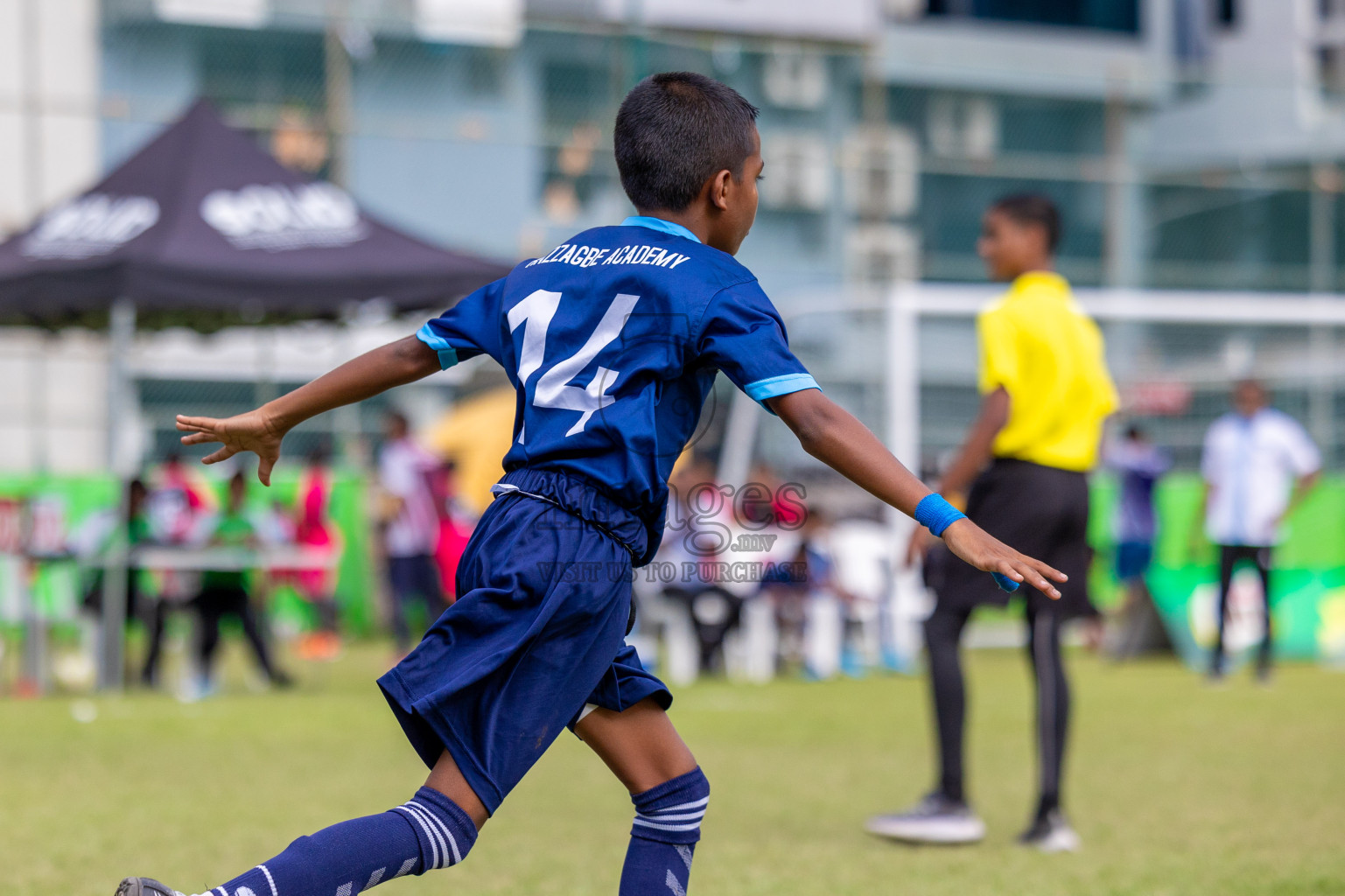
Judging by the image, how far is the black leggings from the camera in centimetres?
477

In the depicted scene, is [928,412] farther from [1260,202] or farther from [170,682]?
[1260,202]

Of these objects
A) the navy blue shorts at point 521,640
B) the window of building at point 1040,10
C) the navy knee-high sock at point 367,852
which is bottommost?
the navy knee-high sock at point 367,852

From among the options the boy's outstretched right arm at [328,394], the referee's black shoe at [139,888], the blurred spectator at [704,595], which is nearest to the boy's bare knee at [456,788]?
the referee's black shoe at [139,888]

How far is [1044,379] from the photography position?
4840mm

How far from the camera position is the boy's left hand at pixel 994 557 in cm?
241

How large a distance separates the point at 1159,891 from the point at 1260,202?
15.6m

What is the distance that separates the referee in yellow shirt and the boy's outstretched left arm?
2259 millimetres

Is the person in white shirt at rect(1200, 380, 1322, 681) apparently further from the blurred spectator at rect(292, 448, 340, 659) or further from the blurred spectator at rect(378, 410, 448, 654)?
the blurred spectator at rect(292, 448, 340, 659)

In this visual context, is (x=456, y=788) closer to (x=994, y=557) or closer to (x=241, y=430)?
(x=241, y=430)

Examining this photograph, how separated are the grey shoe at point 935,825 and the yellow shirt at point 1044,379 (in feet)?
3.74

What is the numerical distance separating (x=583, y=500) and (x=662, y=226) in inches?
20.9

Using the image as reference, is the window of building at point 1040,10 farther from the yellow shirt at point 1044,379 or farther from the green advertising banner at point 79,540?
the yellow shirt at point 1044,379

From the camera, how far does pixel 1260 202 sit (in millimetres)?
18000

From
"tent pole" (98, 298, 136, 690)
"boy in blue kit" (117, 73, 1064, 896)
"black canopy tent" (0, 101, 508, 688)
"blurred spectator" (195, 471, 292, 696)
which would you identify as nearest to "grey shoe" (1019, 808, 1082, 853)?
"boy in blue kit" (117, 73, 1064, 896)
